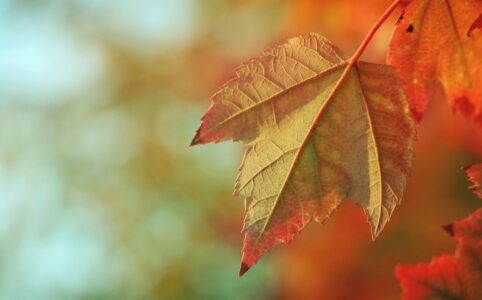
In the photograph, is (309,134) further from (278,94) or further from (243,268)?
(243,268)

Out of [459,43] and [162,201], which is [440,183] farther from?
[162,201]

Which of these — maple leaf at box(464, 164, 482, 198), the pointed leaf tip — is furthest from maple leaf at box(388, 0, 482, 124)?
the pointed leaf tip

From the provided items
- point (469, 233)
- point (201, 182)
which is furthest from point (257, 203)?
point (201, 182)

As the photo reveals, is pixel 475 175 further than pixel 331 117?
No

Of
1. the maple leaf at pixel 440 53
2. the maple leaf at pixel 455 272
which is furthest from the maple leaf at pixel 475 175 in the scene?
the maple leaf at pixel 440 53

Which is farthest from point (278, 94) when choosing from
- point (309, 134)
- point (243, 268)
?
point (243, 268)

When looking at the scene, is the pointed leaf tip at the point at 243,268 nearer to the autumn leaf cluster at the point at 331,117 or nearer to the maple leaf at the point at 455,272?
the autumn leaf cluster at the point at 331,117

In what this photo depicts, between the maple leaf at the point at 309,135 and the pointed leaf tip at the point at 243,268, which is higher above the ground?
the maple leaf at the point at 309,135
